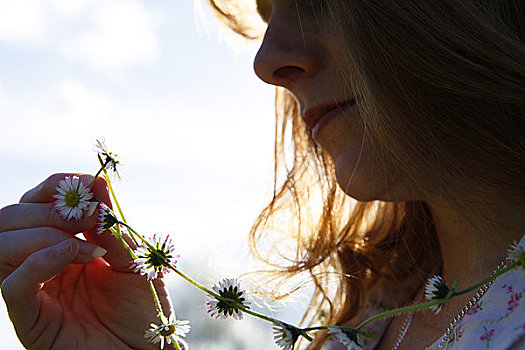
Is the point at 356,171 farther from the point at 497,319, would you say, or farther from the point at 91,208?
the point at 91,208

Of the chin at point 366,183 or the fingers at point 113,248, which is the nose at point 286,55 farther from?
the fingers at point 113,248

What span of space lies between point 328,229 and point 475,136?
0.66 meters

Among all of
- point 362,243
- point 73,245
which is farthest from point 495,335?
point 362,243

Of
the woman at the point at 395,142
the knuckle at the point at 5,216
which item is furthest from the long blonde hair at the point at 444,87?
the knuckle at the point at 5,216

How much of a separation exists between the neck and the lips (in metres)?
0.26

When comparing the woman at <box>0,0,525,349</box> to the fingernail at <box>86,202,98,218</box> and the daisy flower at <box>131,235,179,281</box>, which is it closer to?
the fingernail at <box>86,202,98,218</box>

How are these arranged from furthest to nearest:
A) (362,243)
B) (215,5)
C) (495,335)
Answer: (215,5) → (362,243) → (495,335)

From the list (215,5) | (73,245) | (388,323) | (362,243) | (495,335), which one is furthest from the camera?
(215,5)

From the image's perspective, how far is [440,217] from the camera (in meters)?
1.05

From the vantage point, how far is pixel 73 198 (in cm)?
79

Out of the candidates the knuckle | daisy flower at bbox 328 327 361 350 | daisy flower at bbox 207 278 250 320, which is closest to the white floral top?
daisy flower at bbox 328 327 361 350

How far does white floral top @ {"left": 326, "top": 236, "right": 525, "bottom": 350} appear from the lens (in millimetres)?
675

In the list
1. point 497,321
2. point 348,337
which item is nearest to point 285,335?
point 348,337

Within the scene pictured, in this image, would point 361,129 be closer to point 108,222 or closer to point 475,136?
point 475,136
